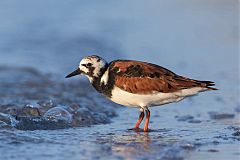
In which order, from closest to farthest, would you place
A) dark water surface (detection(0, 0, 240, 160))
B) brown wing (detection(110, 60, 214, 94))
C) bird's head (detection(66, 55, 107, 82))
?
1. dark water surface (detection(0, 0, 240, 160))
2. brown wing (detection(110, 60, 214, 94))
3. bird's head (detection(66, 55, 107, 82))

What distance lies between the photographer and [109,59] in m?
12.1

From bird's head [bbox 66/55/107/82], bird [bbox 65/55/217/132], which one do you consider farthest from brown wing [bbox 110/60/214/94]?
bird's head [bbox 66/55/107/82]

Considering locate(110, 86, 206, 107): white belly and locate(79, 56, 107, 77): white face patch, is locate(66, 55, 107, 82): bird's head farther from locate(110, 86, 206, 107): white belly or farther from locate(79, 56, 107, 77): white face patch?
locate(110, 86, 206, 107): white belly

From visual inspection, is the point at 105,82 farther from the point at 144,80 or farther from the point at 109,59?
the point at 109,59

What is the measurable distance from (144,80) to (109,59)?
5.36 meters

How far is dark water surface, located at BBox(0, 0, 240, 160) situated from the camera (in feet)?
19.4

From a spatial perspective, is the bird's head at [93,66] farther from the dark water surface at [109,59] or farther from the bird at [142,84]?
the dark water surface at [109,59]

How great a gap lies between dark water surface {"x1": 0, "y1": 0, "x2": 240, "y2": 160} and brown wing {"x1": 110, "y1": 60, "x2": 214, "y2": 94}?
441 millimetres

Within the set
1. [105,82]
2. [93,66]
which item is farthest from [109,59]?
[105,82]

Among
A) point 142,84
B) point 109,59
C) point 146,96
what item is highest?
point 109,59

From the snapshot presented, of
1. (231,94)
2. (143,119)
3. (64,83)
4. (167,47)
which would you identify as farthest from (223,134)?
(167,47)

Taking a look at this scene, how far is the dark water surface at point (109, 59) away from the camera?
5.90 metres

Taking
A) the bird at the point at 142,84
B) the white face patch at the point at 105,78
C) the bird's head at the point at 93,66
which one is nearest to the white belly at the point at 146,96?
the bird at the point at 142,84

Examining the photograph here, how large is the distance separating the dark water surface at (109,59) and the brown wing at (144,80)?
0.44 m
